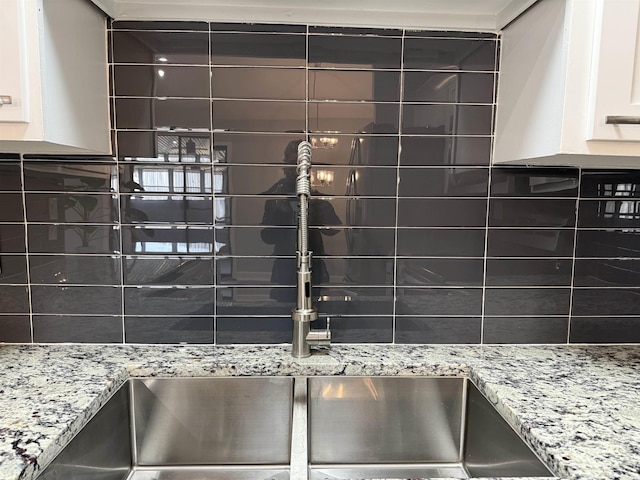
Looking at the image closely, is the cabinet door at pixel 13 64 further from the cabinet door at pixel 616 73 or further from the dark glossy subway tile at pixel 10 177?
the cabinet door at pixel 616 73

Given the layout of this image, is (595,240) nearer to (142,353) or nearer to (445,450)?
(445,450)

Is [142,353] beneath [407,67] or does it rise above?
beneath

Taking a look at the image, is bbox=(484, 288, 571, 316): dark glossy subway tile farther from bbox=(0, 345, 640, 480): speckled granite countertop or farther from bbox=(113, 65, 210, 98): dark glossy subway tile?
bbox=(113, 65, 210, 98): dark glossy subway tile

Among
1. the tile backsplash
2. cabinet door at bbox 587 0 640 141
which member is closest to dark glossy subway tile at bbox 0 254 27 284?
the tile backsplash

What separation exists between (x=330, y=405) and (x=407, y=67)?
95 cm

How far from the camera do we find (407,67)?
44.8 inches

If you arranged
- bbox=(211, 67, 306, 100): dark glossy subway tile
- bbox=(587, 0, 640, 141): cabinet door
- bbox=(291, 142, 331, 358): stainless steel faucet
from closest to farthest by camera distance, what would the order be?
bbox=(587, 0, 640, 141): cabinet door < bbox=(291, 142, 331, 358): stainless steel faucet < bbox=(211, 67, 306, 100): dark glossy subway tile

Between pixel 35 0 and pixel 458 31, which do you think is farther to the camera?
pixel 458 31

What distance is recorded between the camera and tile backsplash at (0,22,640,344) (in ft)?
3.68

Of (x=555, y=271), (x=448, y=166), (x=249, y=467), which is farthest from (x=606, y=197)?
(x=249, y=467)

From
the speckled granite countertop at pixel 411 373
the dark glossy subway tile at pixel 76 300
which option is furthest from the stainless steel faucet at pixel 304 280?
the dark glossy subway tile at pixel 76 300

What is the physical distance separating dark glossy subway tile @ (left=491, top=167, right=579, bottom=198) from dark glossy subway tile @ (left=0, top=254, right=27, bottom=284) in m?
1.35

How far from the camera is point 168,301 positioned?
117 centimetres

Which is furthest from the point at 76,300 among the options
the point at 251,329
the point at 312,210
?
the point at 312,210
